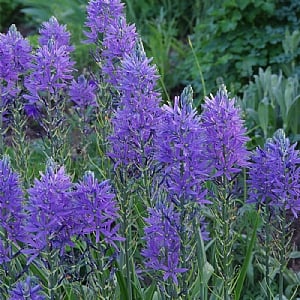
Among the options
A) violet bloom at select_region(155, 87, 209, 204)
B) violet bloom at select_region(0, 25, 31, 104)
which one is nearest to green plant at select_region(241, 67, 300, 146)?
violet bloom at select_region(0, 25, 31, 104)

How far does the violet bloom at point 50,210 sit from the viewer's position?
215 cm

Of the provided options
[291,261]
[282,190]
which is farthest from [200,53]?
[282,190]

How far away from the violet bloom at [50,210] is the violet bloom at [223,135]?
0.47 meters

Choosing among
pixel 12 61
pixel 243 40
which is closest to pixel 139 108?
pixel 12 61

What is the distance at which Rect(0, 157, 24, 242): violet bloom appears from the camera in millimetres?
2311

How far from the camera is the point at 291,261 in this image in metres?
3.81

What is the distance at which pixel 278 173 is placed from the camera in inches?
97.0

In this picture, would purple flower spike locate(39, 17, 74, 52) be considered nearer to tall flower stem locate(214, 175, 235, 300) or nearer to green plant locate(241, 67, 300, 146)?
tall flower stem locate(214, 175, 235, 300)

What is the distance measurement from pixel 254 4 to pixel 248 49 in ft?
1.08

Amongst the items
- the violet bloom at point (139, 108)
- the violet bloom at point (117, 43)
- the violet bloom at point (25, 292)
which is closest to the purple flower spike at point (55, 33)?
the violet bloom at point (117, 43)

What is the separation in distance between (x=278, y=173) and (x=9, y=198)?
2.90ft

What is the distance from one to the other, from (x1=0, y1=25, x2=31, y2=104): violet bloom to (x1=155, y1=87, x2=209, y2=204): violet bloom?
84cm

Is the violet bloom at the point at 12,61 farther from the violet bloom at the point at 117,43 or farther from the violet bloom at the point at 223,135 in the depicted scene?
the violet bloom at the point at 223,135

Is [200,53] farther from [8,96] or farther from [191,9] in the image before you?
[8,96]
